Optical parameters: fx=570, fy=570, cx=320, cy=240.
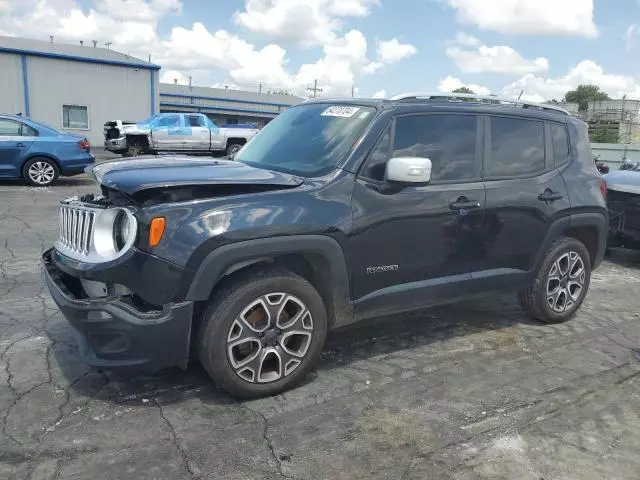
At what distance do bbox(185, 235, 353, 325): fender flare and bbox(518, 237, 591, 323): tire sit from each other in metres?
2.05

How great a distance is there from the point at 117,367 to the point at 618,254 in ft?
26.8

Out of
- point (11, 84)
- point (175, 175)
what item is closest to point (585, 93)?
point (11, 84)

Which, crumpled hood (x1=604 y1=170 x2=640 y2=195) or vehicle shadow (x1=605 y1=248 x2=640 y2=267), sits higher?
crumpled hood (x1=604 y1=170 x2=640 y2=195)

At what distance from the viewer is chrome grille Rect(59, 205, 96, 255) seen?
133 inches

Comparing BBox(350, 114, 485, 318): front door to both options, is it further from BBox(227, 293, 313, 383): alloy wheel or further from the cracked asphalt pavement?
the cracked asphalt pavement

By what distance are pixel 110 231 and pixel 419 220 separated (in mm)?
2022

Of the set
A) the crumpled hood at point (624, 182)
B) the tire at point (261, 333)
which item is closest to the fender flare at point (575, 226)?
the tire at point (261, 333)

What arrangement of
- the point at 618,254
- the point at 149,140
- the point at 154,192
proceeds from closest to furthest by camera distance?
the point at 154,192 < the point at 618,254 < the point at 149,140

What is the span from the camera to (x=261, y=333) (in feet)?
11.3

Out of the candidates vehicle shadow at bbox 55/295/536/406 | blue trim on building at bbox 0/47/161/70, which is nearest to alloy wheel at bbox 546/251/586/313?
vehicle shadow at bbox 55/295/536/406

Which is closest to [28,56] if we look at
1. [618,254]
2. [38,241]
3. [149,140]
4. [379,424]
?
[149,140]

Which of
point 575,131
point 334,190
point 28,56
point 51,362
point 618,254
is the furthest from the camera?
point 28,56

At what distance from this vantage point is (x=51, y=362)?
3916mm

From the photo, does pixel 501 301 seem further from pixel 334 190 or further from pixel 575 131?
pixel 334 190
